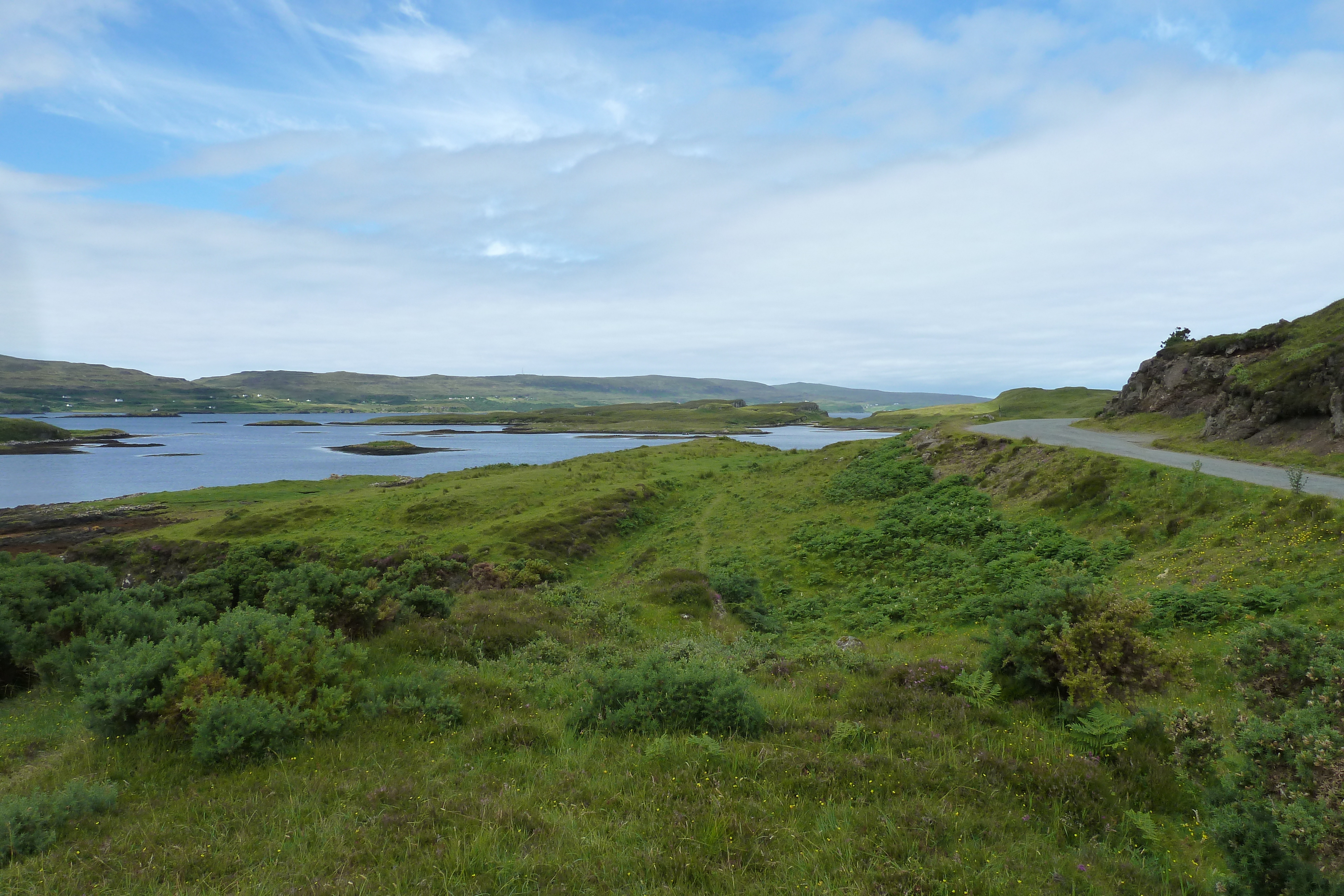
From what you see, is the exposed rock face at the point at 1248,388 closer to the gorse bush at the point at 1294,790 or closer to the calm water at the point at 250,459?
the calm water at the point at 250,459

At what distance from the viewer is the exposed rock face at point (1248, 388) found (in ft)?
80.2

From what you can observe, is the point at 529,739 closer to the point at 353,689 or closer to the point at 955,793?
the point at 353,689

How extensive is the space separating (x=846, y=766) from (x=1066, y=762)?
8.35ft

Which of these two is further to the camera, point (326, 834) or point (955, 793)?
point (955, 793)

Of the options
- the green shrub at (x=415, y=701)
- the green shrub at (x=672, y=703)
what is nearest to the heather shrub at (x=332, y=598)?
the green shrub at (x=415, y=701)

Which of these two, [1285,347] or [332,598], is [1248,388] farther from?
[332,598]

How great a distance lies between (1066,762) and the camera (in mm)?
6875

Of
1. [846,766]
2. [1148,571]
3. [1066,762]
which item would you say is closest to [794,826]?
[846,766]

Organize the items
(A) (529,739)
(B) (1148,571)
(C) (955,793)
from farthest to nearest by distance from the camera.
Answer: (B) (1148,571) < (A) (529,739) < (C) (955,793)

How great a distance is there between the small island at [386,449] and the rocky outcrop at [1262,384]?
125101mm

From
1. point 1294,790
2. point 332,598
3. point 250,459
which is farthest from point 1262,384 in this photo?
point 250,459

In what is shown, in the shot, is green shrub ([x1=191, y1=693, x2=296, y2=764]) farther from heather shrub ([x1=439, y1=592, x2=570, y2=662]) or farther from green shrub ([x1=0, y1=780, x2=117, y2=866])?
heather shrub ([x1=439, y1=592, x2=570, y2=662])

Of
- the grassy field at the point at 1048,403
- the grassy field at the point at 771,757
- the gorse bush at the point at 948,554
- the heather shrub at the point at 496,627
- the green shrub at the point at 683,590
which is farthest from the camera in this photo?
the grassy field at the point at 1048,403

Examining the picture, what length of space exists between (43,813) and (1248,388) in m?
40.9
